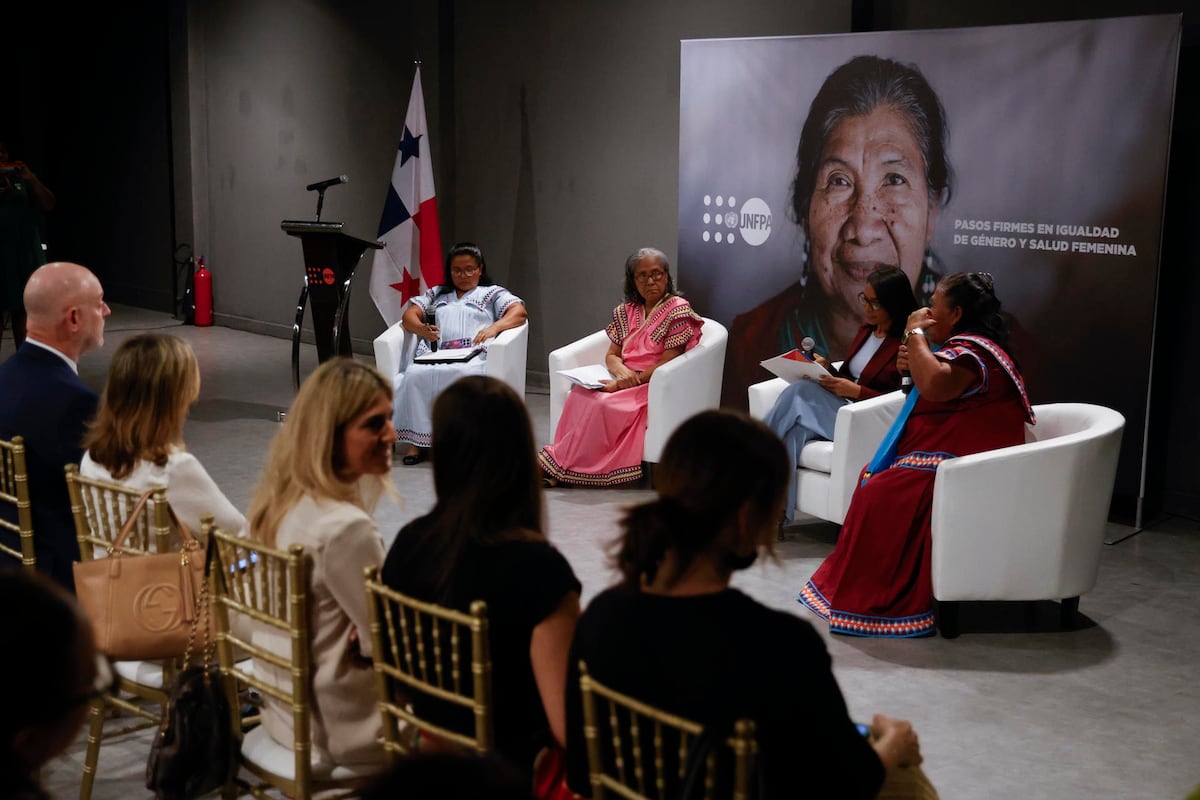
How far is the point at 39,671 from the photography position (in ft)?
3.84

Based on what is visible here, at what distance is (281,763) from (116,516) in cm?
71

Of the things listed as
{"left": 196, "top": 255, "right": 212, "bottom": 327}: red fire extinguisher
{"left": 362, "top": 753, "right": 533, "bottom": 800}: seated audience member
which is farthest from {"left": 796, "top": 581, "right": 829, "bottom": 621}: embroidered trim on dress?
{"left": 196, "top": 255, "right": 212, "bottom": 327}: red fire extinguisher

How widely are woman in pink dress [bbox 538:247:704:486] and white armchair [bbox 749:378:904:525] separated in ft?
3.82

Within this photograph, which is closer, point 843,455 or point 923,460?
point 923,460

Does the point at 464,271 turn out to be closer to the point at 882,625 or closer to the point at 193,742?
the point at 882,625

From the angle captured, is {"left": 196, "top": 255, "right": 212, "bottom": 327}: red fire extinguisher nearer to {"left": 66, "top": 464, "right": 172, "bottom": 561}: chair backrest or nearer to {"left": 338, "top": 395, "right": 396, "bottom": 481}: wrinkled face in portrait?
{"left": 66, "top": 464, "right": 172, "bottom": 561}: chair backrest

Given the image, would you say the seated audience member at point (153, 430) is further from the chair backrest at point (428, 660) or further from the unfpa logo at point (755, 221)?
the unfpa logo at point (755, 221)

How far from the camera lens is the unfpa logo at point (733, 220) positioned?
22.3 feet

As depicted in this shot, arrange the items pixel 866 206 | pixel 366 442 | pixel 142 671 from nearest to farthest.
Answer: pixel 366 442 → pixel 142 671 → pixel 866 206

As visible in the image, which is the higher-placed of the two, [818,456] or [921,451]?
[921,451]

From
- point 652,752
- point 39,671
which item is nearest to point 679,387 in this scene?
point 652,752

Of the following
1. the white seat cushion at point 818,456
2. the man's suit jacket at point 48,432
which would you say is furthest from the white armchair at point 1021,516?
the man's suit jacket at point 48,432

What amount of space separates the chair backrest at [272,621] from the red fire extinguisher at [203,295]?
30.5 feet

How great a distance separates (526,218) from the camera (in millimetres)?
8812
